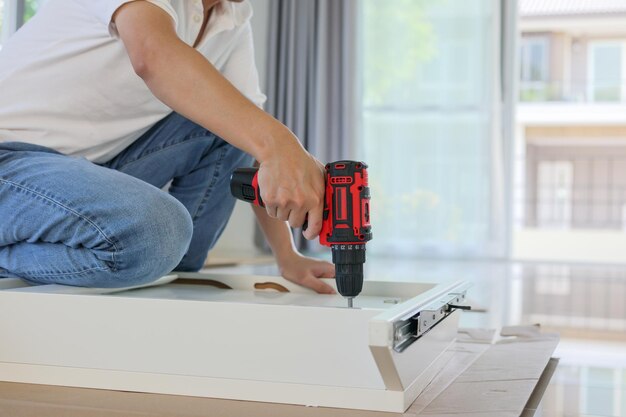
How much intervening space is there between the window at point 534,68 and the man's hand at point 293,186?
361 inches

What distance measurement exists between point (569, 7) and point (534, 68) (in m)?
0.89

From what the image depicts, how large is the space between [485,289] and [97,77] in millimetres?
2058

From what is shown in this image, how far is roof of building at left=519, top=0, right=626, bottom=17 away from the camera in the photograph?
10055 mm

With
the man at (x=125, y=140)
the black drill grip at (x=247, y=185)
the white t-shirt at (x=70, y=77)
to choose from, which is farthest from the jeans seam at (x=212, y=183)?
the black drill grip at (x=247, y=185)

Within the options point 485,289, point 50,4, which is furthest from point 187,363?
point 485,289

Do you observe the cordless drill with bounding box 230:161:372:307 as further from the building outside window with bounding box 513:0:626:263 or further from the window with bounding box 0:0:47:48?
the building outside window with bounding box 513:0:626:263

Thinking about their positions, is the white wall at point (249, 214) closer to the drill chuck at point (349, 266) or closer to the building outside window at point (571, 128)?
the drill chuck at point (349, 266)

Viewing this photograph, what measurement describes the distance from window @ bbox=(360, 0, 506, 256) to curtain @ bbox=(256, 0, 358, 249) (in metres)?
0.13

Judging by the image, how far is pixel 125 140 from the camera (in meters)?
1.65

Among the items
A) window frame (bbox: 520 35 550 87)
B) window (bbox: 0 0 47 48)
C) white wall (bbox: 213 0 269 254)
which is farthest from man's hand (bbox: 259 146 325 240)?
window frame (bbox: 520 35 550 87)

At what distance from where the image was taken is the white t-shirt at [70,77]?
1.45m

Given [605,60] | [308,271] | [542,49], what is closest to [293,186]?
[308,271]

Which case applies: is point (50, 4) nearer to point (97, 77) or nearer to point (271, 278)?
point (97, 77)

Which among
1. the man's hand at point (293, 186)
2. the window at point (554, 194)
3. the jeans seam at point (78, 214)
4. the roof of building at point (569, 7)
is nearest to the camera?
the man's hand at point (293, 186)
